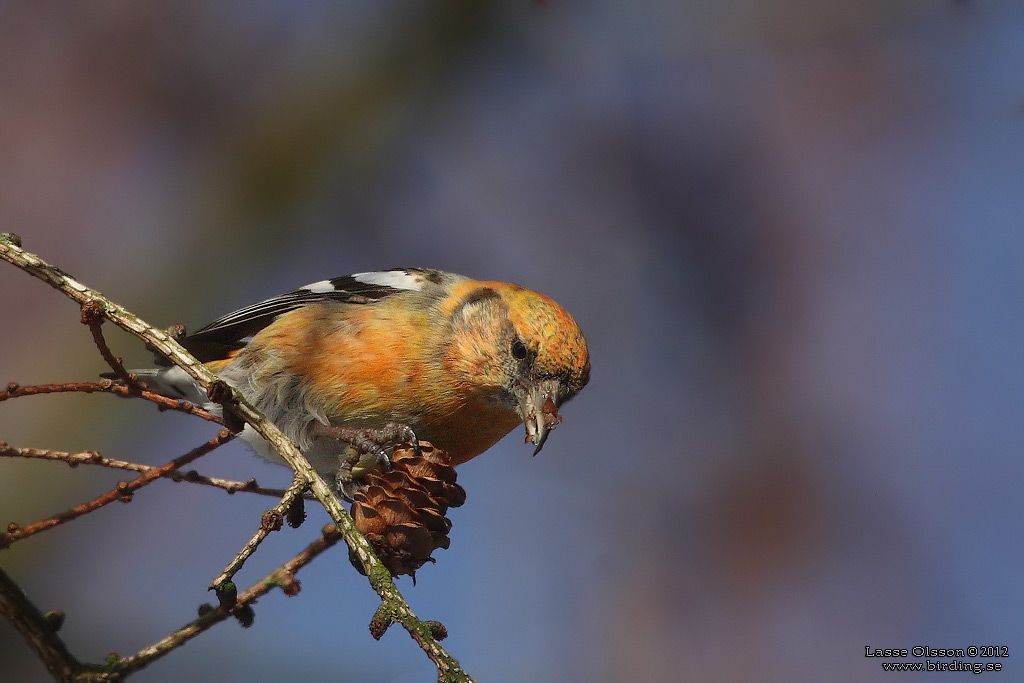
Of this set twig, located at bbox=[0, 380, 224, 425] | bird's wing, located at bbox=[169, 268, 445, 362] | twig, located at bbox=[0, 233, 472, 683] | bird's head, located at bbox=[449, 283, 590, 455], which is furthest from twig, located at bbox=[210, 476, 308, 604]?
bird's wing, located at bbox=[169, 268, 445, 362]

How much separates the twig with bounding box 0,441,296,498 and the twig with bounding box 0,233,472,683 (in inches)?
9.6

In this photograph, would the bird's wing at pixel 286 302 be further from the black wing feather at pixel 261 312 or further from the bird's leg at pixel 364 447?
the bird's leg at pixel 364 447

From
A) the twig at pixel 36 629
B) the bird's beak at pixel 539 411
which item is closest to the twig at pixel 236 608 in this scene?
the twig at pixel 36 629

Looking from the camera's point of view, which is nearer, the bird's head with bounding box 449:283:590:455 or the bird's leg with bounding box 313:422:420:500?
the bird's leg with bounding box 313:422:420:500

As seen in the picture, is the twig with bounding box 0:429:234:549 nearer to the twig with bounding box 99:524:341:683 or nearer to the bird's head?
the twig with bounding box 99:524:341:683

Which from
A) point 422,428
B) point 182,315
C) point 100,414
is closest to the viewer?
point 422,428

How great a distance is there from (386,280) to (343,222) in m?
1.23

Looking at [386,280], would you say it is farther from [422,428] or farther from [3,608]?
[3,608]

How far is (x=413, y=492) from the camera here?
1.97 meters

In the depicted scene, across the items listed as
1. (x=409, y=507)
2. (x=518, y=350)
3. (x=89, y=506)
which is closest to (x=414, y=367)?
(x=518, y=350)

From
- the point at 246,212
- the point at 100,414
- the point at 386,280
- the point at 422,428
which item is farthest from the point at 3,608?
the point at 246,212

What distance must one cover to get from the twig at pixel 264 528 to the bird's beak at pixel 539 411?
1160 millimetres

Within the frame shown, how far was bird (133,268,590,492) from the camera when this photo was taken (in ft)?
9.38

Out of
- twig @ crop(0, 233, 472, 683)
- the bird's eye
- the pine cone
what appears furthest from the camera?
the bird's eye
